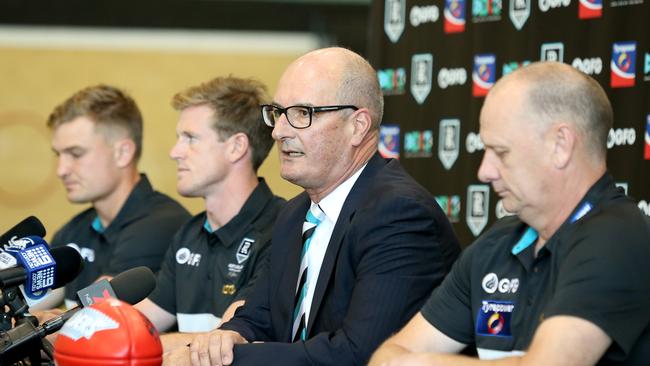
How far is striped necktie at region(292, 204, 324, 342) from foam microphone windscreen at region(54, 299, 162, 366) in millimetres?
1011

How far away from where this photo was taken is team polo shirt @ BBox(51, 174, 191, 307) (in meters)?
4.21

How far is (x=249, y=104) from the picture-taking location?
3.93 meters

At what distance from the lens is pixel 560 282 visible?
213 centimetres

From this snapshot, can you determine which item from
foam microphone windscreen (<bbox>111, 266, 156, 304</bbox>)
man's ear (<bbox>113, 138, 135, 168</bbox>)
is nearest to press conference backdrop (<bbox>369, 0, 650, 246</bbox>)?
man's ear (<bbox>113, 138, 135, 168</bbox>)

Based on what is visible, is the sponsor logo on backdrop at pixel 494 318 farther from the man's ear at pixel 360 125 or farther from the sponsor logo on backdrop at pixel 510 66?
the sponsor logo on backdrop at pixel 510 66

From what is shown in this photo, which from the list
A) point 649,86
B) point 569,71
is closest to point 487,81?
point 649,86

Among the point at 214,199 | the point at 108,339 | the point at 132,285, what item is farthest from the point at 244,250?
the point at 108,339

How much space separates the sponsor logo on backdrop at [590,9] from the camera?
367cm

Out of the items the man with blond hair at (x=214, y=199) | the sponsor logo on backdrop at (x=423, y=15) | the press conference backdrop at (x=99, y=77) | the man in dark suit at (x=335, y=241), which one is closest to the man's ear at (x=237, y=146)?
the man with blond hair at (x=214, y=199)

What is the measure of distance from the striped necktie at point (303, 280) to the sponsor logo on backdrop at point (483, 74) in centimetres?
123

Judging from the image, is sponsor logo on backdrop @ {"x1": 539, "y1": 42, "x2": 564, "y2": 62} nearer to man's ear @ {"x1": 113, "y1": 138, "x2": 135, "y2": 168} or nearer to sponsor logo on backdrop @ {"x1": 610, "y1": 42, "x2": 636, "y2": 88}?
sponsor logo on backdrop @ {"x1": 610, "y1": 42, "x2": 636, "y2": 88}

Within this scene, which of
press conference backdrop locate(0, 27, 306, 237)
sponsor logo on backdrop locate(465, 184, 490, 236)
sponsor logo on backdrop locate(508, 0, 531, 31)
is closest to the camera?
sponsor logo on backdrop locate(508, 0, 531, 31)

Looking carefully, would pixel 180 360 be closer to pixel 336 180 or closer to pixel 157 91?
pixel 336 180

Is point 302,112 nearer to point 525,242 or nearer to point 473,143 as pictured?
point 525,242
